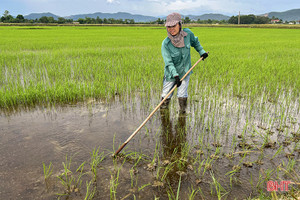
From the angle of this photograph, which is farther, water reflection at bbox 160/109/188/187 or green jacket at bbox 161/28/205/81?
green jacket at bbox 161/28/205/81

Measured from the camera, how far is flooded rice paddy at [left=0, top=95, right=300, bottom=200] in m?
1.76

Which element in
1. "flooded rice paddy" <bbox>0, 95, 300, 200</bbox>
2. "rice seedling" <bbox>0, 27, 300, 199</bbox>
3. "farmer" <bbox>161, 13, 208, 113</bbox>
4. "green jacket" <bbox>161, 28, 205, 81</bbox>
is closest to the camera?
"flooded rice paddy" <bbox>0, 95, 300, 200</bbox>

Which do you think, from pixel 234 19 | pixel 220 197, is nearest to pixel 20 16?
pixel 234 19

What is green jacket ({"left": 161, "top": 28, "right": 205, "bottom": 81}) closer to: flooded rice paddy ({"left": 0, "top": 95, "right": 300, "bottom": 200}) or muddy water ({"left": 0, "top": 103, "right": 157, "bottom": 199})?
flooded rice paddy ({"left": 0, "top": 95, "right": 300, "bottom": 200})

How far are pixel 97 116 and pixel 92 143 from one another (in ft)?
2.63

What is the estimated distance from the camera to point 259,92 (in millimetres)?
4102

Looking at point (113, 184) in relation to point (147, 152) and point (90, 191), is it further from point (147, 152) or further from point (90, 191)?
point (147, 152)

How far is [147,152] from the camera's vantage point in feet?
7.54

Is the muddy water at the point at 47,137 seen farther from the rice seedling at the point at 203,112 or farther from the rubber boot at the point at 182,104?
the rubber boot at the point at 182,104

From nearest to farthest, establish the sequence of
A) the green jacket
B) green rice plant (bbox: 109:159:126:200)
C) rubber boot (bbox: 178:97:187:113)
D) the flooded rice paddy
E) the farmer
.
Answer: green rice plant (bbox: 109:159:126:200) → the flooded rice paddy → the farmer → the green jacket → rubber boot (bbox: 178:97:187:113)

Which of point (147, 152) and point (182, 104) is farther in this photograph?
point (182, 104)

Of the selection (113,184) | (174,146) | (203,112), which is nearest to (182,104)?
(203,112)

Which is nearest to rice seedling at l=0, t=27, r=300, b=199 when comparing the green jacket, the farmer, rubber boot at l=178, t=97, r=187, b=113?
rubber boot at l=178, t=97, r=187, b=113

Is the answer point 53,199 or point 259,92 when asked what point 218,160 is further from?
point 259,92
